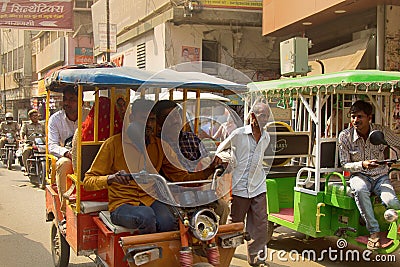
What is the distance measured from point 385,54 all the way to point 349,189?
5156 millimetres

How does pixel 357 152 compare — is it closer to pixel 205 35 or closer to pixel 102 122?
pixel 102 122

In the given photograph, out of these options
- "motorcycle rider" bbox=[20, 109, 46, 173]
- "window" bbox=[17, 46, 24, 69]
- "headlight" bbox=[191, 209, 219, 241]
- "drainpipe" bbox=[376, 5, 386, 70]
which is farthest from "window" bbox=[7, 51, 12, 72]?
"headlight" bbox=[191, 209, 219, 241]

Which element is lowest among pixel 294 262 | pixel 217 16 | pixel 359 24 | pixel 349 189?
pixel 294 262

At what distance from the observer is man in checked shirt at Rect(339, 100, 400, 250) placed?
4.77 metres

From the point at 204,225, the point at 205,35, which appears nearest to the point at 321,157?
the point at 204,225

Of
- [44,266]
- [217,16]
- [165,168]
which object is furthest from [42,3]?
[165,168]

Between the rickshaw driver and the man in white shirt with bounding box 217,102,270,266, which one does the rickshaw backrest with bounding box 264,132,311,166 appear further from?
the rickshaw driver

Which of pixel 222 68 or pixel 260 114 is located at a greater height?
pixel 222 68

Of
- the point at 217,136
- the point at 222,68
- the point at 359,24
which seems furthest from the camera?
the point at 359,24

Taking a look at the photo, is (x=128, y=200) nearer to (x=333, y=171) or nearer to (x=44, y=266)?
(x=44, y=266)

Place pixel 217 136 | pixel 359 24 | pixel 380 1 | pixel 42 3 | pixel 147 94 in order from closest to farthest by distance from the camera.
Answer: pixel 147 94 < pixel 217 136 < pixel 380 1 < pixel 359 24 < pixel 42 3

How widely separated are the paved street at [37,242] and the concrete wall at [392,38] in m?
4.30

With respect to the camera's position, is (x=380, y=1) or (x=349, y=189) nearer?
(x=349, y=189)

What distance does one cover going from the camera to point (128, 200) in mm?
3809
